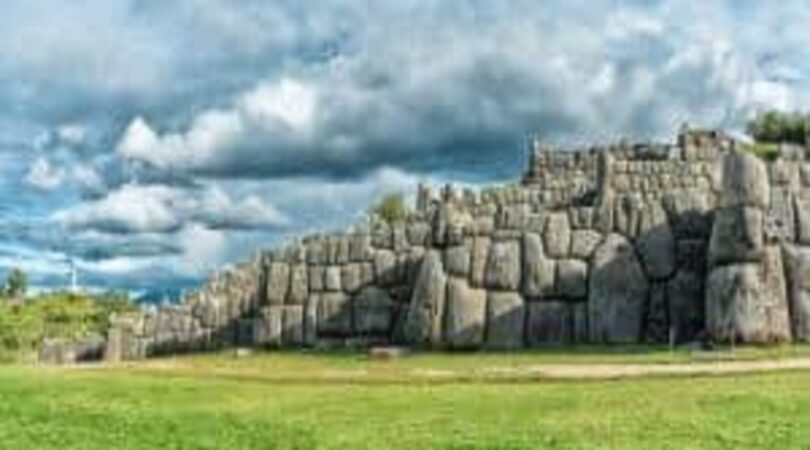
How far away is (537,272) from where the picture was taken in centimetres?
4112

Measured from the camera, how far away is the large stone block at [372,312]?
43594 mm

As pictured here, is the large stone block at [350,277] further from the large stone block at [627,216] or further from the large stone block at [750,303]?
the large stone block at [750,303]

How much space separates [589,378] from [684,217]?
37.6 ft

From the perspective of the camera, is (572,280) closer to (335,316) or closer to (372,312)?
(372,312)

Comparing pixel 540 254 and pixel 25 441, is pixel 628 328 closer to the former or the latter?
pixel 540 254

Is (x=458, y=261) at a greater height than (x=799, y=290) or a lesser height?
greater

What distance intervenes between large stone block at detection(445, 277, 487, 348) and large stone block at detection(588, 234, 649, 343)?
278cm

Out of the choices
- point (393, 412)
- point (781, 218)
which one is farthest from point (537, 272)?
point (393, 412)

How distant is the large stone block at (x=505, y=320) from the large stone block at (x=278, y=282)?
6.93 m

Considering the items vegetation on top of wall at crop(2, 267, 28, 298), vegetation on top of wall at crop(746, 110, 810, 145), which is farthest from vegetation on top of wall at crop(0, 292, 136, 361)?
vegetation on top of wall at crop(746, 110, 810, 145)

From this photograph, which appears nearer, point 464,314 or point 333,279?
point 464,314

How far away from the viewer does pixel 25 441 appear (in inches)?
915

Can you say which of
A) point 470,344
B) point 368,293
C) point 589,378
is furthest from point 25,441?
point 368,293

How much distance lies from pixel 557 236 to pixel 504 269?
5.34 feet
